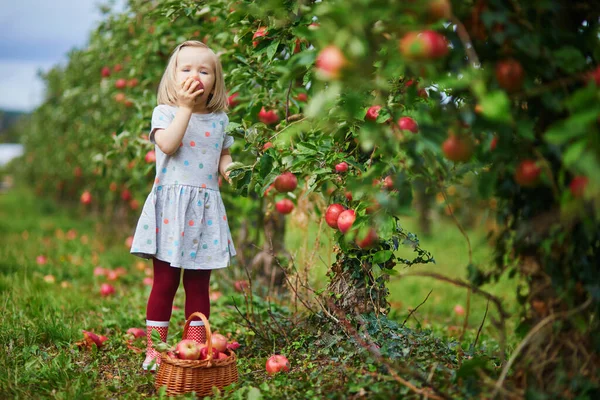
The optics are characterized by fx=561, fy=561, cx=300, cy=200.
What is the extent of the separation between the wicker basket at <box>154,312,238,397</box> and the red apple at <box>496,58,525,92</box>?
50.9 inches

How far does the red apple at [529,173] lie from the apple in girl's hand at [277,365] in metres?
1.23

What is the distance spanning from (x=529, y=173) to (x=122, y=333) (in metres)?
2.30

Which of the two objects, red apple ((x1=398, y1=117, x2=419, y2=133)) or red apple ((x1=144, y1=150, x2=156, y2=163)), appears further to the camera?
red apple ((x1=144, y1=150, x2=156, y2=163))

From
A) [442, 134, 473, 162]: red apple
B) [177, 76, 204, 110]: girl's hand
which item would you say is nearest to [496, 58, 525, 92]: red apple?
[442, 134, 473, 162]: red apple

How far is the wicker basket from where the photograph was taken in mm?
2051

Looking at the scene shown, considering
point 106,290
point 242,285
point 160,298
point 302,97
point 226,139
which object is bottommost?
point 106,290

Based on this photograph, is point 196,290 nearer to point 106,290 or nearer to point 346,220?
point 346,220

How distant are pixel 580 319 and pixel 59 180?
352 inches

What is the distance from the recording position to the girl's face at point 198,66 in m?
2.43

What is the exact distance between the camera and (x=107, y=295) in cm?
399

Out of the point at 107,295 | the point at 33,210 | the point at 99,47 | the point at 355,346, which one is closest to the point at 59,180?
the point at 33,210

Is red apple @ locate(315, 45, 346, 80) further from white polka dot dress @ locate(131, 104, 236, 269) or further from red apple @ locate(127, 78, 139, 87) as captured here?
red apple @ locate(127, 78, 139, 87)

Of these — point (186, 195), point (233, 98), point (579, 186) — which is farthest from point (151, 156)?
point (579, 186)

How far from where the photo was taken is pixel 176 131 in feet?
7.53
